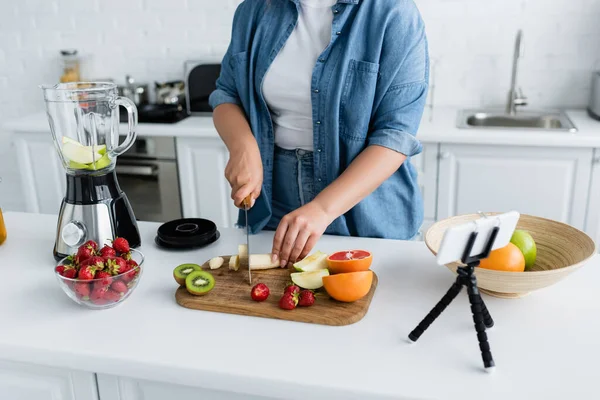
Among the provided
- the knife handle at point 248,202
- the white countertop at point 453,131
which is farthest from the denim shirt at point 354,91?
the white countertop at point 453,131

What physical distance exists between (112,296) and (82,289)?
0.05 metres

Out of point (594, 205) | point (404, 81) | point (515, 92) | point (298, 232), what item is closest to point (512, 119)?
point (515, 92)

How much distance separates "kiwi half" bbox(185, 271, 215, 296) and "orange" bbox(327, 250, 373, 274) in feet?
0.75

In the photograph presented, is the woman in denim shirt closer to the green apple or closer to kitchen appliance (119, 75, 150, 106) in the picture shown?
the green apple

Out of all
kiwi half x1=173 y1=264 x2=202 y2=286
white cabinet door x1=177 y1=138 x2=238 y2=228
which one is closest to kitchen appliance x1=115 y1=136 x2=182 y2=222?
white cabinet door x1=177 y1=138 x2=238 y2=228

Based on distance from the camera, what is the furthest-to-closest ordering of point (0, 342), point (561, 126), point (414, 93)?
1. point (561, 126)
2. point (414, 93)
3. point (0, 342)

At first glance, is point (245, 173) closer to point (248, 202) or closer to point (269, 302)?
point (248, 202)

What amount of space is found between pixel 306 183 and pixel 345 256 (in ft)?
1.33

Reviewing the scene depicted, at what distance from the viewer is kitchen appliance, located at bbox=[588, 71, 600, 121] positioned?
8.71ft

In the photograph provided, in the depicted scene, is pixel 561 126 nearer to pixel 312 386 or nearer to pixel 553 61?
pixel 553 61

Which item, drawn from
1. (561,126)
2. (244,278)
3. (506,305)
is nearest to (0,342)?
(244,278)

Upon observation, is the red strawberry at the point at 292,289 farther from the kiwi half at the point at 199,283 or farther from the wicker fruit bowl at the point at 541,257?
the wicker fruit bowl at the point at 541,257

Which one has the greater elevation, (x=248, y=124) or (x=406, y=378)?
(x=248, y=124)

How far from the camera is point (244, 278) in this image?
4.08ft
